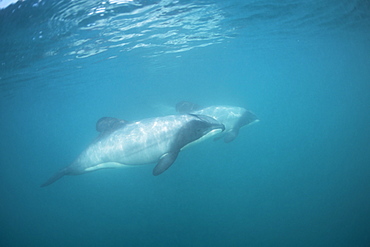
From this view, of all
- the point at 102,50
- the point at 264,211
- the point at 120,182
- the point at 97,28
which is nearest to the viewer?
the point at 97,28

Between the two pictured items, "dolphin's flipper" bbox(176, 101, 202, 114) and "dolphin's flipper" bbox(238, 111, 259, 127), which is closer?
"dolphin's flipper" bbox(176, 101, 202, 114)

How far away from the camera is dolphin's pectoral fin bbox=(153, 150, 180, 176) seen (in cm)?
711

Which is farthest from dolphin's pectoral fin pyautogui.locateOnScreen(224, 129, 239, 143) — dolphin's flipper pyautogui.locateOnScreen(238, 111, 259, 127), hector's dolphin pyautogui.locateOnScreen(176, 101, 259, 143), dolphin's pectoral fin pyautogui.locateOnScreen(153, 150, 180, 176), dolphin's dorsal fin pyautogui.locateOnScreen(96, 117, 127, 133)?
dolphin's dorsal fin pyautogui.locateOnScreen(96, 117, 127, 133)

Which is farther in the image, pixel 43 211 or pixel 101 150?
pixel 43 211

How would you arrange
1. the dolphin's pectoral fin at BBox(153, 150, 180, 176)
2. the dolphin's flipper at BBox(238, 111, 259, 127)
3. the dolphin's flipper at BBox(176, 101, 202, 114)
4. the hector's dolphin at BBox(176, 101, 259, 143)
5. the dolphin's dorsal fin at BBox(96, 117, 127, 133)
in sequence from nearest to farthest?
the dolphin's pectoral fin at BBox(153, 150, 180, 176) < the dolphin's dorsal fin at BBox(96, 117, 127, 133) < the hector's dolphin at BBox(176, 101, 259, 143) < the dolphin's flipper at BBox(176, 101, 202, 114) < the dolphin's flipper at BBox(238, 111, 259, 127)

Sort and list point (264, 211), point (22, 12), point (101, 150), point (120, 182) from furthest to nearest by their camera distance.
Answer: point (120, 182) → point (264, 211) → point (101, 150) → point (22, 12)

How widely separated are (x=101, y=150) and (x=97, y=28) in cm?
787

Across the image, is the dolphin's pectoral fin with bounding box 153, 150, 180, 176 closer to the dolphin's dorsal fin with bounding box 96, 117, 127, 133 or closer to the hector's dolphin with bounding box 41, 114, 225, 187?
the hector's dolphin with bounding box 41, 114, 225, 187

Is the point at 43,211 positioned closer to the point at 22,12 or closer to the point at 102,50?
the point at 102,50

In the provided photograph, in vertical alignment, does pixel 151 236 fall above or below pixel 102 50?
below

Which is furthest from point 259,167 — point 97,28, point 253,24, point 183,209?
point 97,28

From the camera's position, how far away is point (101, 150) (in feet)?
28.1

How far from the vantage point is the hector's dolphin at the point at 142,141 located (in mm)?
7801

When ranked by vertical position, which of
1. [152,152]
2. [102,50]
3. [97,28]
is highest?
[97,28]
